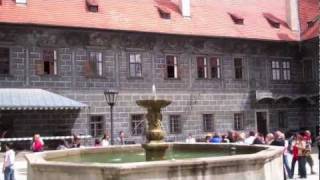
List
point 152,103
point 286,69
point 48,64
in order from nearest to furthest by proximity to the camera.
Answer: point 152,103 < point 48,64 < point 286,69

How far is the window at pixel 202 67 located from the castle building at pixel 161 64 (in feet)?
0.17

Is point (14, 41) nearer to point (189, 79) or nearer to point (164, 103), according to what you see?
point (189, 79)

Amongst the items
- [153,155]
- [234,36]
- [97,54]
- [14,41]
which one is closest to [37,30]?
[14,41]

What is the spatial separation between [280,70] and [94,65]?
11.4 metres

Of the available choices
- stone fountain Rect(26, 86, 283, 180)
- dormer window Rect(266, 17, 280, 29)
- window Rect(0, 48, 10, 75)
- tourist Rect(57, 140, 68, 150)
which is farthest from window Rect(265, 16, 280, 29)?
stone fountain Rect(26, 86, 283, 180)

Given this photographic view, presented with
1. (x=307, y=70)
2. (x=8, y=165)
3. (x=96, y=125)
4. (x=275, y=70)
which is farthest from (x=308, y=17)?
(x=8, y=165)

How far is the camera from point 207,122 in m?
29.7

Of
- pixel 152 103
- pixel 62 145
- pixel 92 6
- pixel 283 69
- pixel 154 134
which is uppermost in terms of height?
pixel 92 6

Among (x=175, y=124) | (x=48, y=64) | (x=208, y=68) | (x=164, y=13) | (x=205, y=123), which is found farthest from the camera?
(x=208, y=68)

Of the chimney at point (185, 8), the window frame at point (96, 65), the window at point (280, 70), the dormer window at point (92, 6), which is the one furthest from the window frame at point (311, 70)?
the dormer window at point (92, 6)

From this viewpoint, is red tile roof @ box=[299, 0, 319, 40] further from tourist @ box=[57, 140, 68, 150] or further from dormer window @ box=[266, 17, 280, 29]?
tourist @ box=[57, 140, 68, 150]

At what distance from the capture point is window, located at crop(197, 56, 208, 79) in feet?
97.0

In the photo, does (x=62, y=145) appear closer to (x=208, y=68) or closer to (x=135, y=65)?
(x=135, y=65)

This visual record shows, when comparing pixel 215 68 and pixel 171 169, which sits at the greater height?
pixel 215 68
